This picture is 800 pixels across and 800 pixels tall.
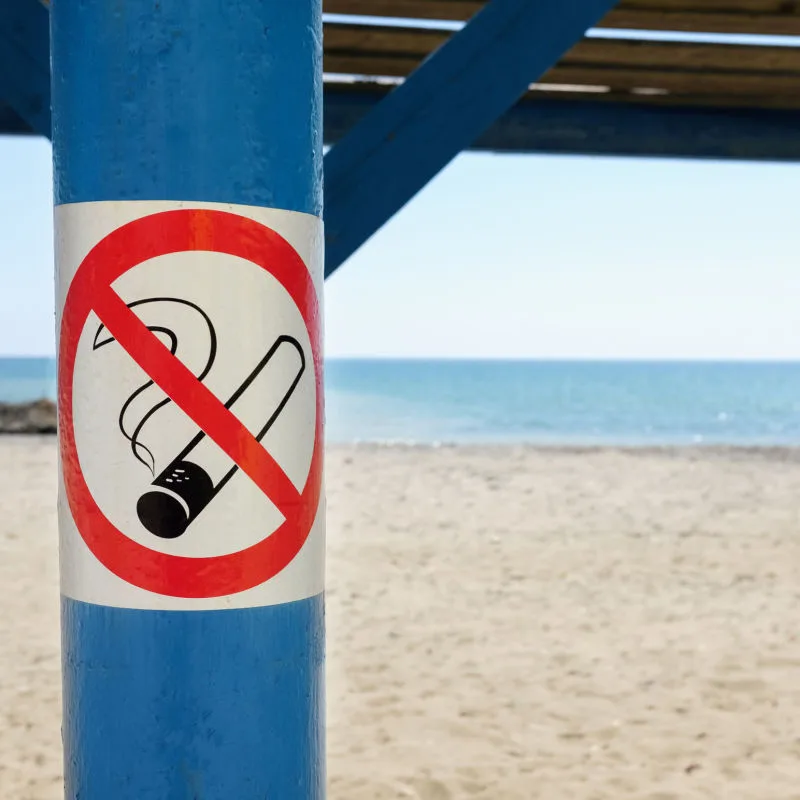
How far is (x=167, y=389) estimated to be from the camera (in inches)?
55.3

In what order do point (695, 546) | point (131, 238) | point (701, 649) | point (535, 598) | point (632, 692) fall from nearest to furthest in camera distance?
point (131, 238) < point (632, 692) < point (701, 649) < point (535, 598) < point (695, 546)

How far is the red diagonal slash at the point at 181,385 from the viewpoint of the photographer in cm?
140

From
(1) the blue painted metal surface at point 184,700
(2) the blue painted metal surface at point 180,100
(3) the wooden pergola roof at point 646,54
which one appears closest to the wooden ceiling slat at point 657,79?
(3) the wooden pergola roof at point 646,54

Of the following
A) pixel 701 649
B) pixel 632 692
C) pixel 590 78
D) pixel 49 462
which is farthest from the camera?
pixel 49 462

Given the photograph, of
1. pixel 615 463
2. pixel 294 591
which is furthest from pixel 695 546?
pixel 294 591

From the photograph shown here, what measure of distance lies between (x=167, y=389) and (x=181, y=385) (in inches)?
0.8

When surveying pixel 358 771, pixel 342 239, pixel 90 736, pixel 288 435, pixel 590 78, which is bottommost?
pixel 358 771

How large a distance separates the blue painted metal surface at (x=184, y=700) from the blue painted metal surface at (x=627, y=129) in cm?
228

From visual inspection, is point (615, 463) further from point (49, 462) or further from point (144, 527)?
point (144, 527)

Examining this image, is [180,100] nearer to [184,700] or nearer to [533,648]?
[184,700]

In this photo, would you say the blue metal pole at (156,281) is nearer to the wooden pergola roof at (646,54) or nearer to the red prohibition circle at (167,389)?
the red prohibition circle at (167,389)

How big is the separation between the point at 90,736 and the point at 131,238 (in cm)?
71

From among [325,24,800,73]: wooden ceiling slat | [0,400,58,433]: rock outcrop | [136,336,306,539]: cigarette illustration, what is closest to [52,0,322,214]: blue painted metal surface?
[136,336,306,539]: cigarette illustration

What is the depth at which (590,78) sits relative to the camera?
3.53m
